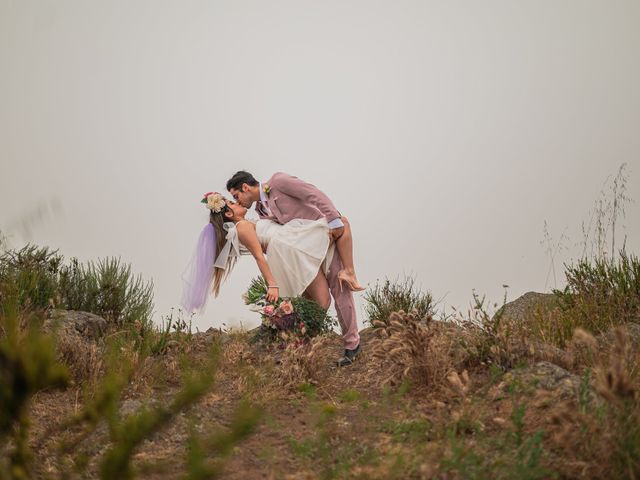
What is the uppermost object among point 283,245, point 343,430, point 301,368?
point 283,245

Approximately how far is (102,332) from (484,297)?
15.5 ft

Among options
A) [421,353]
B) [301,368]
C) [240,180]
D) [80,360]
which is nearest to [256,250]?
[240,180]

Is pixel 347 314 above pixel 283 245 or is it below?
below

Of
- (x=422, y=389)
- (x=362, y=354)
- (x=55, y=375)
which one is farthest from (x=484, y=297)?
(x=55, y=375)

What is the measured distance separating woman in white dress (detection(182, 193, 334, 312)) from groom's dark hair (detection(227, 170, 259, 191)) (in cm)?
18

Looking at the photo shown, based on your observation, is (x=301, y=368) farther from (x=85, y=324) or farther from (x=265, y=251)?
(x=85, y=324)

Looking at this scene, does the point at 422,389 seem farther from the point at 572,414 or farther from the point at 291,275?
the point at 291,275

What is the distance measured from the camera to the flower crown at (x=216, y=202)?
596 centimetres

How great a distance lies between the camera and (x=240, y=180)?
6039 millimetres

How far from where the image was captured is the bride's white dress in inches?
211

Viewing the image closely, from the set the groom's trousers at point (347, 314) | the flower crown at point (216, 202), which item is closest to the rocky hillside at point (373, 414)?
the groom's trousers at point (347, 314)

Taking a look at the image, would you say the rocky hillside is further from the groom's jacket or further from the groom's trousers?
the groom's jacket

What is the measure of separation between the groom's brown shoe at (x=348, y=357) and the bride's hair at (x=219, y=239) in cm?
162

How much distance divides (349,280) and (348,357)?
2.44ft
